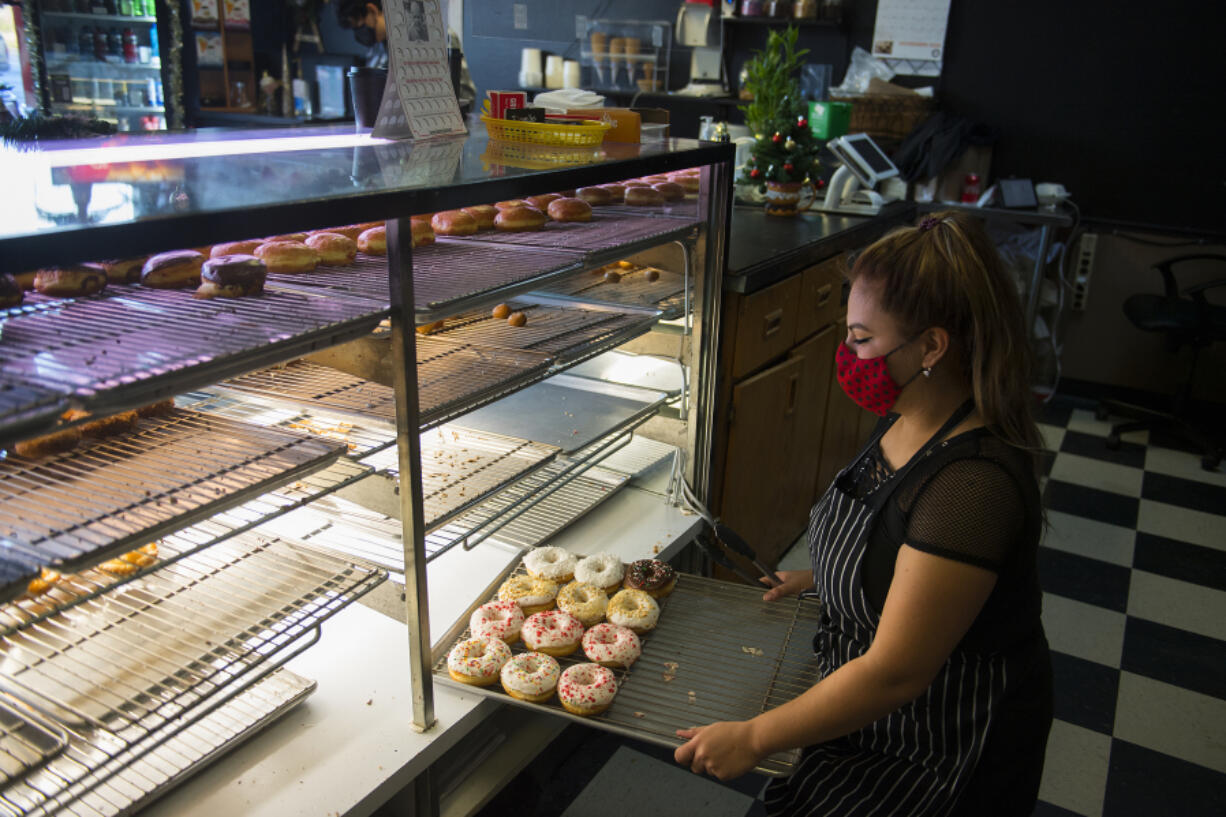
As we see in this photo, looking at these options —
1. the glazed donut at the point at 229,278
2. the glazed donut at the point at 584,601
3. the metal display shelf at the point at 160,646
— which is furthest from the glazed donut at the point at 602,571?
the glazed donut at the point at 229,278

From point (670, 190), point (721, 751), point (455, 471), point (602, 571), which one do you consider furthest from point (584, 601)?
point (670, 190)

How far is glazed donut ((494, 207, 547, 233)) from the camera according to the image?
2.15 m

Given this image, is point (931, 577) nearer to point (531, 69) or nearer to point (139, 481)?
point (139, 481)

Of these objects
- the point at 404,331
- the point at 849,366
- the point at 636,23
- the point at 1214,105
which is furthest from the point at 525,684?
the point at 636,23

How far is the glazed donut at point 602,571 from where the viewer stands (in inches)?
75.3

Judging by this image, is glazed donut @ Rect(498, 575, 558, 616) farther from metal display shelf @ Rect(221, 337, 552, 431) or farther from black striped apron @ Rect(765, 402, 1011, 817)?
black striped apron @ Rect(765, 402, 1011, 817)

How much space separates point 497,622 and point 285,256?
811mm

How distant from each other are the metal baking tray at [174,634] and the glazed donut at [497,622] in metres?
0.30

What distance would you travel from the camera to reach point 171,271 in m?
1.45

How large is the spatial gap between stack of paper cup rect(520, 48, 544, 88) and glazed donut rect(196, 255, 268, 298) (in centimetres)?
583

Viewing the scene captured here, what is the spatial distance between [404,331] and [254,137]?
0.87 metres

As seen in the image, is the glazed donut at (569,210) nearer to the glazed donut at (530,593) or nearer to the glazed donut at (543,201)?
the glazed donut at (543,201)

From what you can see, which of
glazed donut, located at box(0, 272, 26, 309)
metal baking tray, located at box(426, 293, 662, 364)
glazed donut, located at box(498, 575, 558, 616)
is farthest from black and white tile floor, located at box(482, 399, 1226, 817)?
glazed donut, located at box(0, 272, 26, 309)

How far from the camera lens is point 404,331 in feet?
4.31
